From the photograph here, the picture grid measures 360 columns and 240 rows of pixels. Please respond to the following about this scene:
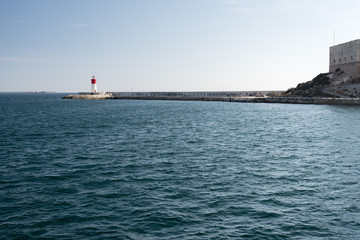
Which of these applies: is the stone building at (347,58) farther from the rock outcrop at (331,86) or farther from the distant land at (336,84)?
the rock outcrop at (331,86)

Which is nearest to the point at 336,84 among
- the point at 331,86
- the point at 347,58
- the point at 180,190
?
the point at 331,86

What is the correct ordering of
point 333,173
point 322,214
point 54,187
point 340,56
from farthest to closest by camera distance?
point 340,56 < point 333,173 < point 54,187 < point 322,214

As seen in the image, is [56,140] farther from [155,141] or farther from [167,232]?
[167,232]

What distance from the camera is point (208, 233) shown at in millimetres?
10906

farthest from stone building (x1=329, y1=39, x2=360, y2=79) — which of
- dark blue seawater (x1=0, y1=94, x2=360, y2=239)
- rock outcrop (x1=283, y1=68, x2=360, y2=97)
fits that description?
dark blue seawater (x1=0, y1=94, x2=360, y2=239)

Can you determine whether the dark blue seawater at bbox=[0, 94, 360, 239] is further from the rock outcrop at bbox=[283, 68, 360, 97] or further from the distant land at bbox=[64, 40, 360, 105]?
the rock outcrop at bbox=[283, 68, 360, 97]

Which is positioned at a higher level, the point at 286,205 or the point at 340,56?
the point at 340,56

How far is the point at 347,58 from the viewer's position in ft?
312

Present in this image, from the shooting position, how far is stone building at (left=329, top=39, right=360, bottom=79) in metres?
90.6

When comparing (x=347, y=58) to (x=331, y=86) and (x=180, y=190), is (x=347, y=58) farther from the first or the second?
(x=180, y=190)

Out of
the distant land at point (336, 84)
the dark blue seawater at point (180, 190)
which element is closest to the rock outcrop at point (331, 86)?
the distant land at point (336, 84)

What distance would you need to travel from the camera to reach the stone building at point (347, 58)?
9062cm

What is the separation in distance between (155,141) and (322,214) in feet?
64.2

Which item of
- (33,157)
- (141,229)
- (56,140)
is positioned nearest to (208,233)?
(141,229)
